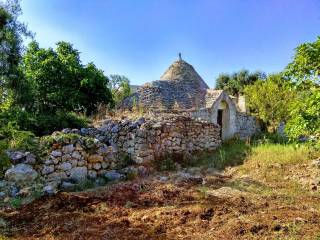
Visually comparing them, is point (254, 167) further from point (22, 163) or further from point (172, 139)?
point (22, 163)

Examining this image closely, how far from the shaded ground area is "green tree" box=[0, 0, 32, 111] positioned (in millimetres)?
3174

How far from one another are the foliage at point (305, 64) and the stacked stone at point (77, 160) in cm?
523

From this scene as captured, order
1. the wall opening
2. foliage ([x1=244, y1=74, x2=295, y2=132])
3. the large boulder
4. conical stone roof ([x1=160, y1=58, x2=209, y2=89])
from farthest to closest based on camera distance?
conical stone roof ([x1=160, y1=58, x2=209, y2=89])
the wall opening
foliage ([x1=244, y1=74, x2=295, y2=132])
the large boulder

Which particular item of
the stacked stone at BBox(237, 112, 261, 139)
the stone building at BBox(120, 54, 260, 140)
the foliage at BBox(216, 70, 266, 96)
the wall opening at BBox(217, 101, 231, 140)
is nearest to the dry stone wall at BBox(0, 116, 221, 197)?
the stone building at BBox(120, 54, 260, 140)

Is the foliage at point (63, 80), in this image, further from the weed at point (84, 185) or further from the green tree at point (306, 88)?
the green tree at point (306, 88)

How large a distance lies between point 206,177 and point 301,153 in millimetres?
3152

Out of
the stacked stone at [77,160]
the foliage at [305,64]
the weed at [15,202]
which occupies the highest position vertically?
the foliage at [305,64]

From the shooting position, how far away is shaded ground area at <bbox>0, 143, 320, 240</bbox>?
191 inches

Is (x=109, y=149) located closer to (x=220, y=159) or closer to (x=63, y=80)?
(x=220, y=159)

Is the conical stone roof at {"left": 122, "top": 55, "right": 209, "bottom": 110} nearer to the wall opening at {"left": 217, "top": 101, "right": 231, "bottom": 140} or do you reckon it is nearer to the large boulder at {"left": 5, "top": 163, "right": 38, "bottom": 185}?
the wall opening at {"left": 217, "top": 101, "right": 231, "bottom": 140}

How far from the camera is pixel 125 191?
7.62 m

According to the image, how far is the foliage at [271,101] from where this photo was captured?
59.8 feet

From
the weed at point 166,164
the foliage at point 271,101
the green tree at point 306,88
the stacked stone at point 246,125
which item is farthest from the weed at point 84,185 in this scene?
the foliage at point 271,101

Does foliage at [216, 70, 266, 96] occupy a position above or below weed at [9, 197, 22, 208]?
above
